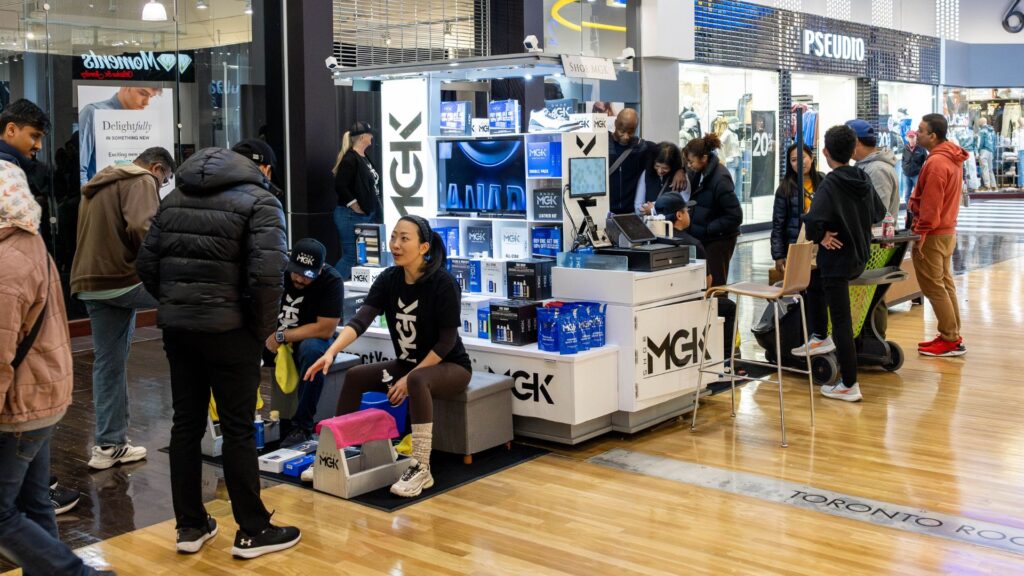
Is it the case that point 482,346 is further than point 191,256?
Yes

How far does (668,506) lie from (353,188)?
454 centimetres

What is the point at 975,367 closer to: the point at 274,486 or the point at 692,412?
the point at 692,412

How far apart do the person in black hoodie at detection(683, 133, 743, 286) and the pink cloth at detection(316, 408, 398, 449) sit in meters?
2.86

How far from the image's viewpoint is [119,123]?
8.55 meters

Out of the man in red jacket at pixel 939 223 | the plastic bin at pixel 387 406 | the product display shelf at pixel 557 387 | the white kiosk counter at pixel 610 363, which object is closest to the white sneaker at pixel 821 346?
the white kiosk counter at pixel 610 363

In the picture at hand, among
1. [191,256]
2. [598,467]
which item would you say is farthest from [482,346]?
[191,256]

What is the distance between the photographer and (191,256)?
3.68 metres

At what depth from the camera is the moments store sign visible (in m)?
8.38

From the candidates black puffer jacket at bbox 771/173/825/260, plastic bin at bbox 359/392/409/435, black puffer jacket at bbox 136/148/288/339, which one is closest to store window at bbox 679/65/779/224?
black puffer jacket at bbox 771/173/825/260

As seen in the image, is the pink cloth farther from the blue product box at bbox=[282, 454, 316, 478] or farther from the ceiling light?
the ceiling light

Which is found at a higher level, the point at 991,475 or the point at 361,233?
the point at 361,233

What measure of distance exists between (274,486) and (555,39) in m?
7.31

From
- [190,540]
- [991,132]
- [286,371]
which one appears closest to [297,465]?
[286,371]

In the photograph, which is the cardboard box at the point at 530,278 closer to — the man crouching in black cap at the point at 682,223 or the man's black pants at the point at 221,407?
the man crouching in black cap at the point at 682,223
